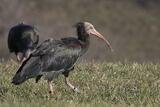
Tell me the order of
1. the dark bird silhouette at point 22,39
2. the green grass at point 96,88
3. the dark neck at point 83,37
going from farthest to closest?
the dark bird silhouette at point 22,39 → the dark neck at point 83,37 → the green grass at point 96,88

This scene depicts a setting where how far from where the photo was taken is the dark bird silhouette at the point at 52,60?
12.1m

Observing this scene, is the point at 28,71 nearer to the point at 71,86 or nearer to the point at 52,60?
the point at 52,60

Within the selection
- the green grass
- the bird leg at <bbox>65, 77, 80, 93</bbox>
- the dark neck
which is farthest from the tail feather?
the dark neck

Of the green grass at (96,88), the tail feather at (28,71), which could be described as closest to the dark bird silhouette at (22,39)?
the green grass at (96,88)

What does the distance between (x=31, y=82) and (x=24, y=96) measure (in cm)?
120

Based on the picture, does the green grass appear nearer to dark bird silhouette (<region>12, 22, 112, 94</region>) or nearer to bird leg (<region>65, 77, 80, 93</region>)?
bird leg (<region>65, 77, 80, 93</region>)

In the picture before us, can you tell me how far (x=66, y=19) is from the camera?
124 ft

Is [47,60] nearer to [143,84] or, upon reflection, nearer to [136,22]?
[143,84]

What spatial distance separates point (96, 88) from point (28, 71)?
4.83 ft

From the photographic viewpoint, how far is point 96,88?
13.0 meters

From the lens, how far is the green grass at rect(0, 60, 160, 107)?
11695 mm

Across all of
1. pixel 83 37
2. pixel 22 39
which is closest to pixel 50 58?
pixel 83 37

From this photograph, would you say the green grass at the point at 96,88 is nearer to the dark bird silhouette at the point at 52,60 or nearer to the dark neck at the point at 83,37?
the dark bird silhouette at the point at 52,60

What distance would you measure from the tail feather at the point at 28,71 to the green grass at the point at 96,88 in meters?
0.30
